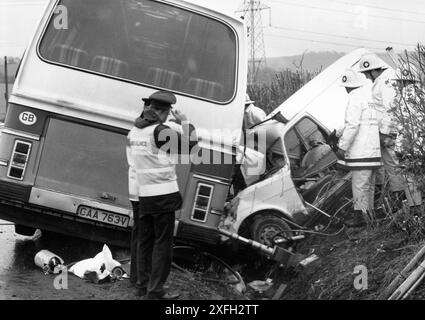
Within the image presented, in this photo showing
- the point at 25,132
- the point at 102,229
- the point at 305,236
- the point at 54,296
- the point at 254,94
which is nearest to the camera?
the point at 54,296

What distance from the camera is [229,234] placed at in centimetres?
682

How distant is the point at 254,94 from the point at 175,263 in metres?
9.70

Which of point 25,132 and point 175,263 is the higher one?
point 25,132

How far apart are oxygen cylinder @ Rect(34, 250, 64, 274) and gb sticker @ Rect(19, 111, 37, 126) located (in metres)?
1.29

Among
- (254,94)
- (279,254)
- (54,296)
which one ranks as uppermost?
(254,94)

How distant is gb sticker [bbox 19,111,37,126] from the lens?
6.34 meters

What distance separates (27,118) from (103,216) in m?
1.15

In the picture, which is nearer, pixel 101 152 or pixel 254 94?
pixel 101 152

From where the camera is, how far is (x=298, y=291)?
21.5ft

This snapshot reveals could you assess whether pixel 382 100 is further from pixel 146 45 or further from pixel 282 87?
pixel 282 87

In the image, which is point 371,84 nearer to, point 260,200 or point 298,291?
point 260,200

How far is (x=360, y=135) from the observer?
7277 mm
